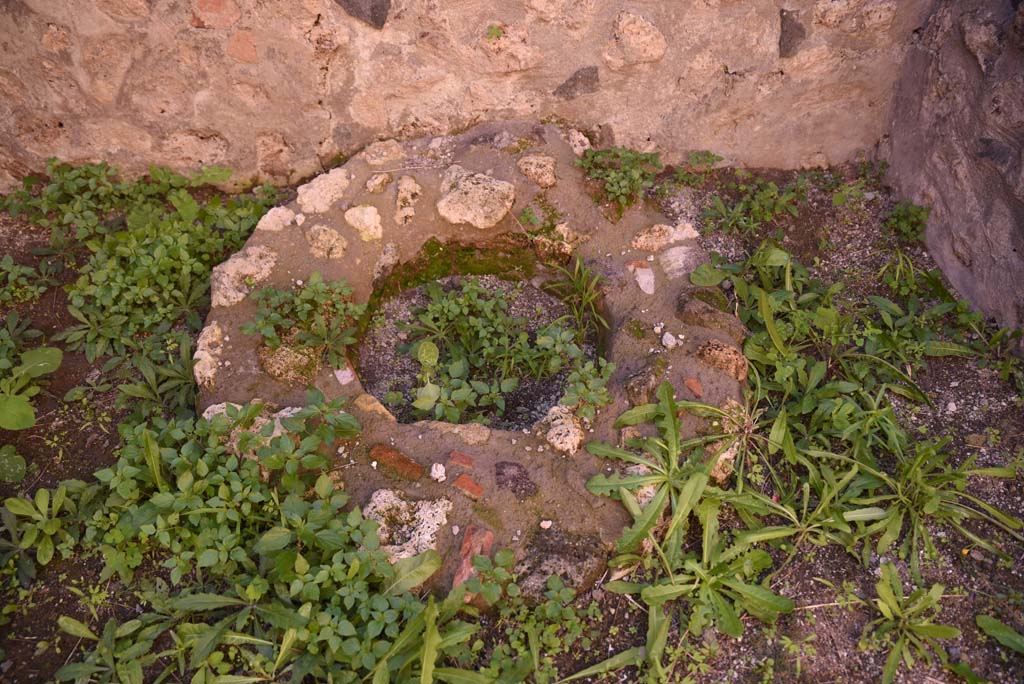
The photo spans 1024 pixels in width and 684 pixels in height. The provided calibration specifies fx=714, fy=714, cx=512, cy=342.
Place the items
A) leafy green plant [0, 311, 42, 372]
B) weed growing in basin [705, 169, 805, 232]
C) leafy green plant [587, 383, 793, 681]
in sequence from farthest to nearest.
Answer: weed growing in basin [705, 169, 805, 232] → leafy green plant [0, 311, 42, 372] → leafy green plant [587, 383, 793, 681]

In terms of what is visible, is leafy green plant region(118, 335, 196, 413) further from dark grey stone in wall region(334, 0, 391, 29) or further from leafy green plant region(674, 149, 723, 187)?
leafy green plant region(674, 149, 723, 187)

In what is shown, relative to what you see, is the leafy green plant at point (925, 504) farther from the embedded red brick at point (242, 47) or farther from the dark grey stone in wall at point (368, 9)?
the embedded red brick at point (242, 47)

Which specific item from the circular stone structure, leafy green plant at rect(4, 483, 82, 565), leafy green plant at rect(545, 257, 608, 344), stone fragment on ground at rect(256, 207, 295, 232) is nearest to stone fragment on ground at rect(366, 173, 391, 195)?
the circular stone structure

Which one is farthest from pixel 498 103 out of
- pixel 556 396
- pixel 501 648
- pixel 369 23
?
pixel 501 648

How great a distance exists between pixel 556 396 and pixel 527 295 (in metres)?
0.56

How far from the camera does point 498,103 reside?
11.0ft

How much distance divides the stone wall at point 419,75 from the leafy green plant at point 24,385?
1.07 meters

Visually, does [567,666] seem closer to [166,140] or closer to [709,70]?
[709,70]

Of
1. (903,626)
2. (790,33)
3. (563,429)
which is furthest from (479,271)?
(903,626)

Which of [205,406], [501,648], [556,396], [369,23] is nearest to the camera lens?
[501,648]

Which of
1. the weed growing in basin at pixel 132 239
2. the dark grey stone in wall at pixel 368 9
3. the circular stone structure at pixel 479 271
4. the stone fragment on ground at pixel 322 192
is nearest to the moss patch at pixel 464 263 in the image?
the circular stone structure at pixel 479 271

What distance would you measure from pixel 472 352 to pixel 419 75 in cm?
132

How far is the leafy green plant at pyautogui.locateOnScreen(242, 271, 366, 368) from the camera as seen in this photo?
269 centimetres

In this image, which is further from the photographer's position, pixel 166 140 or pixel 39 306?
pixel 166 140
